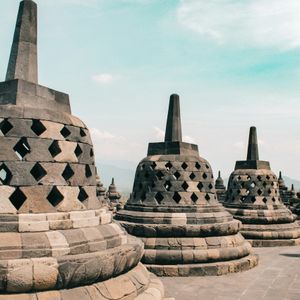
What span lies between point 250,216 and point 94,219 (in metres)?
10.3

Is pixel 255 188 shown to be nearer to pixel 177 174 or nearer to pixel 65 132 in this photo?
pixel 177 174

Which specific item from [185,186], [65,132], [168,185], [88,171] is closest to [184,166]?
[185,186]

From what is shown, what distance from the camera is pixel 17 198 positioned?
445 centimetres

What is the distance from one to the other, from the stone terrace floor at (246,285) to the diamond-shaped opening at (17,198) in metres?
3.92

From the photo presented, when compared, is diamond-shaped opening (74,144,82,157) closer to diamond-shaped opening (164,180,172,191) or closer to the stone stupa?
diamond-shaped opening (164,180,172,191)

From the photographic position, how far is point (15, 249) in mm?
3990

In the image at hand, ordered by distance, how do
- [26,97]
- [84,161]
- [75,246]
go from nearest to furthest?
[75,246] < [26,97] < [84,161]

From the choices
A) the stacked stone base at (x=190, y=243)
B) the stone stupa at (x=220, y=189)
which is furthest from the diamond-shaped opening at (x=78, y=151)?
the stone stupa at (x=220, y=189)

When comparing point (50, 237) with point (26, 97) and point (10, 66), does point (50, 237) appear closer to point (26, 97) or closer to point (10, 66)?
point (26, 97)

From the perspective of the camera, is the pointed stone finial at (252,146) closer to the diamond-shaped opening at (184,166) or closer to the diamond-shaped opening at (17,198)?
the diamond-shaped opening at (184,166)

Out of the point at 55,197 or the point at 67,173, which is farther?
the point at 67,173

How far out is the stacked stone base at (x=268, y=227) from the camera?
44.2ft

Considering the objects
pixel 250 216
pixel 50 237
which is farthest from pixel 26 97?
pixel 250 216

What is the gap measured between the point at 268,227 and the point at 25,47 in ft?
37.1
